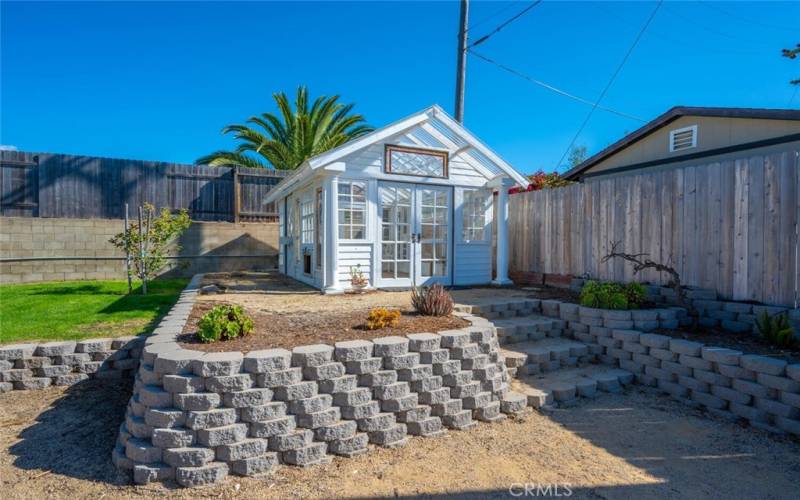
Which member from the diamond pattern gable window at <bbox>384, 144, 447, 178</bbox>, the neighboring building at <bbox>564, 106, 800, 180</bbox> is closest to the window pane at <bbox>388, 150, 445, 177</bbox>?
the diamond pattern gable window at <bbox>384, 144, 447, 178</bbox>

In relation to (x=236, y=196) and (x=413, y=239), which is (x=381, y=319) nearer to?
(x=413, y=239)

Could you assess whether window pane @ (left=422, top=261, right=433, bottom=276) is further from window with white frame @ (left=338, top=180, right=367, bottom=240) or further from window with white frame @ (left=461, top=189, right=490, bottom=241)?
window with white frame @ (left=338, top=180, right=367, bottom=240)

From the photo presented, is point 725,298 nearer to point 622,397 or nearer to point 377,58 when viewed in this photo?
point 622,397

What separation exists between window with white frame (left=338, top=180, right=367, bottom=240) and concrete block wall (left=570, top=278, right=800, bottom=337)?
15.6ft

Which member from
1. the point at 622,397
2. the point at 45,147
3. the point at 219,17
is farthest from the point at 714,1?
the point at 45,147

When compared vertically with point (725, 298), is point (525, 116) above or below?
above

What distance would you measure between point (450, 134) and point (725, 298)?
202 inches

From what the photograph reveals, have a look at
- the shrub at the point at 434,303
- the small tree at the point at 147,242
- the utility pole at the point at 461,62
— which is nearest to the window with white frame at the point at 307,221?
the small tree at the point at 147,242

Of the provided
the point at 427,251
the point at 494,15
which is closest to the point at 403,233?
the point at 427,251

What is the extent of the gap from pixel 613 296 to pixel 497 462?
3.26 meters

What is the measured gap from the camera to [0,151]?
10.3 metres

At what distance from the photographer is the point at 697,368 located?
4.12 metres

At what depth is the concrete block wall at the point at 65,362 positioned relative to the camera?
4.20 metres

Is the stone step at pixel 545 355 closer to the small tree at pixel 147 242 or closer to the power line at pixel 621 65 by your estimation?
the small tree at pixel 147 242
